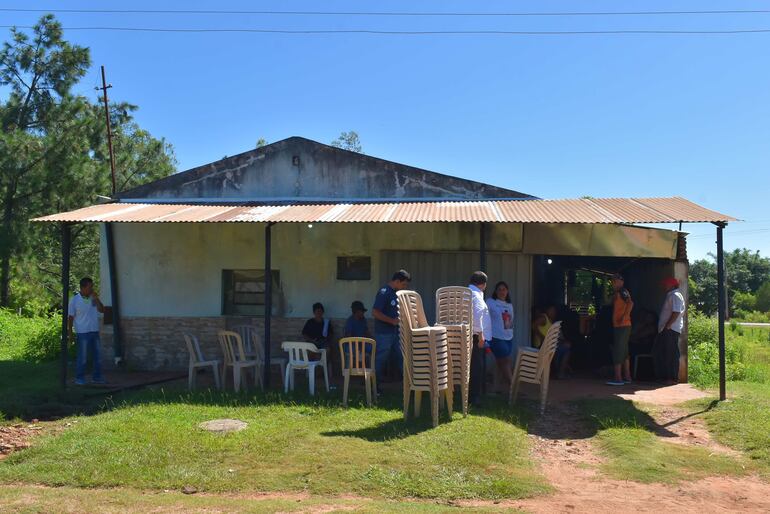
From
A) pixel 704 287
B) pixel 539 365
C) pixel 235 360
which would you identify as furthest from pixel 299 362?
pixel 704 287

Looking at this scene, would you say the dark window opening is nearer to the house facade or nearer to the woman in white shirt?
the house facade

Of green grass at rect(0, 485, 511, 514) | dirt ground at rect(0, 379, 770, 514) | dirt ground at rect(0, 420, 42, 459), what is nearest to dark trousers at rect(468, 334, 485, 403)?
dirt ground at rect(0, 379, 770, 514)

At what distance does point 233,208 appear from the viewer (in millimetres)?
10023

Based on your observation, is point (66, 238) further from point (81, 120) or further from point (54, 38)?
point (54, 38)

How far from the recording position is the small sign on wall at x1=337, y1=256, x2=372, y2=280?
10484mm

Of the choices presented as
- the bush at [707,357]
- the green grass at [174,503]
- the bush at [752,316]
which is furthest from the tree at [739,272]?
the green grass at [174,503]

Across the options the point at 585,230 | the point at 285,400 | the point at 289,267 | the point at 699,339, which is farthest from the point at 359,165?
the point at 699,339

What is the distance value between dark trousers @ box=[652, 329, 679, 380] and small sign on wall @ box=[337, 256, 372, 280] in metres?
4.60

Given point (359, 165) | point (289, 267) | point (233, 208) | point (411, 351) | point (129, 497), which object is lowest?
point (129, 497)

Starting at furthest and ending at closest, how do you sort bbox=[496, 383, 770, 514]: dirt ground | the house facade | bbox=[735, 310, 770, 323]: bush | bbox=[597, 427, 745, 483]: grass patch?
bbox=[735, 310, 770, 323]: bush → the house facade → bbox=[597, 427, 745, 483]: grass patch → bbox=[496, 383, 770, 514]: dirt ground

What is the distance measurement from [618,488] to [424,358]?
88.1 inches

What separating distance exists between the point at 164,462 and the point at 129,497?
0.72m

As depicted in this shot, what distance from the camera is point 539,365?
24.7ft

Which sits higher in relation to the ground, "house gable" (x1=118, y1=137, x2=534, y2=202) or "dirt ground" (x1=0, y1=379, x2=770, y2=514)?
"house gable" (x1=118, y1=137, x2=534, y2=202)
